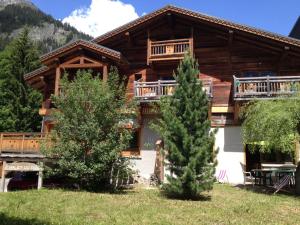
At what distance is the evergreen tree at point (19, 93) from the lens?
3550 cm

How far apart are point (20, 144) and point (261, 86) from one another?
12.0m

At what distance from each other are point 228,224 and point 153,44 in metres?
14.1

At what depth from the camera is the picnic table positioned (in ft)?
56.0

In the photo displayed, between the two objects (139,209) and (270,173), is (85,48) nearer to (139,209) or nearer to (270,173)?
(270,173)

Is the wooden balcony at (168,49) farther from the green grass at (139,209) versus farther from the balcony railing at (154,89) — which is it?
the green grass at (139,209)

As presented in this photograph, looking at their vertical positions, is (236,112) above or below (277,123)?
above

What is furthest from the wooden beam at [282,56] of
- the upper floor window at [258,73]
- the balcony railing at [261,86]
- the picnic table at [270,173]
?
the picnic table at [270,173]

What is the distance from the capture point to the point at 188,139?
1355 centimetres

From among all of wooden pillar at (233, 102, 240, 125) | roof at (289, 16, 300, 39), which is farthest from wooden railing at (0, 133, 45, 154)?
roof at (289, 16, 300, 39)

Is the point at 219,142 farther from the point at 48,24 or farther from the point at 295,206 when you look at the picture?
the point at 48,24

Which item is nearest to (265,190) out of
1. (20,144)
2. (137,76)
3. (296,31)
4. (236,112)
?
(236,112)

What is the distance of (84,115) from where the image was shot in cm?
1611

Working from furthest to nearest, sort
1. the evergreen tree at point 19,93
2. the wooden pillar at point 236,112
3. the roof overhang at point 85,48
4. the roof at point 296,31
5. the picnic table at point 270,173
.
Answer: the evergreen tree at point 19,93 < the roof at point 296,31 < the roof overhang at point 85,48 < the wooden pillar at point 236,112 < the picnic table at point 270,173

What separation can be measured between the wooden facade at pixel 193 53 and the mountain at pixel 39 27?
12451 centimetres
